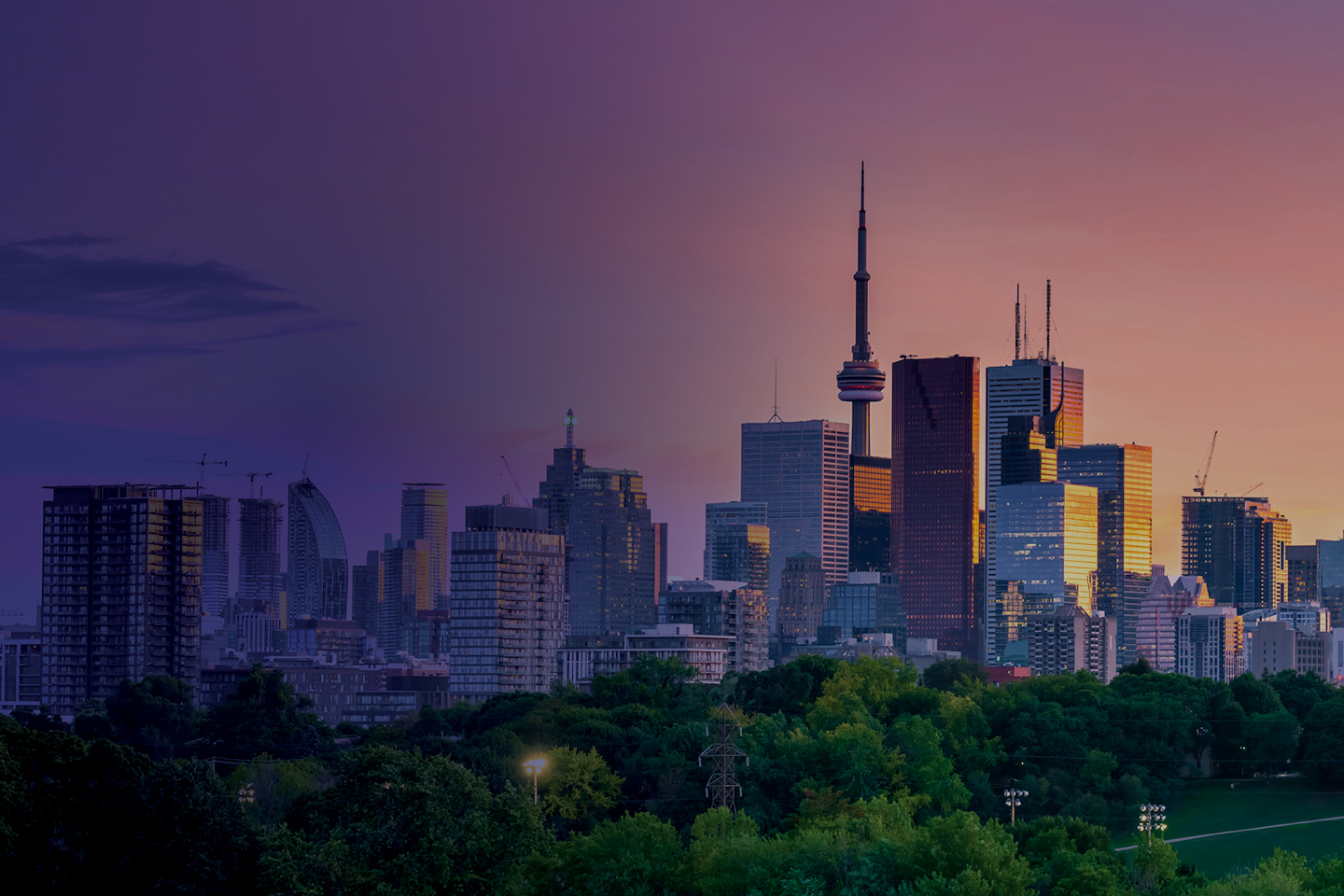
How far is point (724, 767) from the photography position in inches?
4402

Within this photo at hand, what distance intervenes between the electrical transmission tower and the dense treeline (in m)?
1.30

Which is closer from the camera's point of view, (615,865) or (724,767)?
(615,865)

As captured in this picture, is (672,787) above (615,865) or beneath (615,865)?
beneath

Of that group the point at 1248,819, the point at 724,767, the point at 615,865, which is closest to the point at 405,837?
the point at 615,865

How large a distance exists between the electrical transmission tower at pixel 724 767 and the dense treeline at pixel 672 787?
4.26 feet

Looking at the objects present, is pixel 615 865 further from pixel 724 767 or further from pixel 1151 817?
pixel 1151 817

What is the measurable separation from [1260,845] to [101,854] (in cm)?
7012

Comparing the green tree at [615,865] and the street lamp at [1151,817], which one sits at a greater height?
the green tree at [615,865]

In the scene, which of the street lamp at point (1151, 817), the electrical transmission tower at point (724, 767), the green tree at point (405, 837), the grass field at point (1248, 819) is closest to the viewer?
the green tree at point (405, 837)

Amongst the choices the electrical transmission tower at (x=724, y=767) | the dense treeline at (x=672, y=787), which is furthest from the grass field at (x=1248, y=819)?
the electrical transmission tower at (x=724, y=767)

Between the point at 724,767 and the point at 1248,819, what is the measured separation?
39.3m

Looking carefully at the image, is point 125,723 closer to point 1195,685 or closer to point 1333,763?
point 1195,685

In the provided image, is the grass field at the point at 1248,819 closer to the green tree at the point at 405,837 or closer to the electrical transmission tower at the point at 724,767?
the electrical transmission tower at the point at 724,767

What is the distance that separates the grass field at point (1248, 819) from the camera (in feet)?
366
